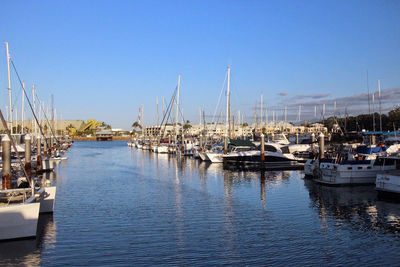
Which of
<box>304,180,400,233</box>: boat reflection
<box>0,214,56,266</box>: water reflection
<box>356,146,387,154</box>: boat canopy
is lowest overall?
<box>304,180,400,233</box>: boat reflection

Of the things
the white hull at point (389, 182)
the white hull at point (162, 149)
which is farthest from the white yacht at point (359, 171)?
the white hull at point (162, 149)

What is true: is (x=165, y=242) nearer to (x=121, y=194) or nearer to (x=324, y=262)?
(x=324, y=262)

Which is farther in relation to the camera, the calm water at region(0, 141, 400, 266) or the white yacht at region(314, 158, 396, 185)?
the white yacht at region(314, 158, 396, 185)

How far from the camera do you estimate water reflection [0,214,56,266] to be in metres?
15.2

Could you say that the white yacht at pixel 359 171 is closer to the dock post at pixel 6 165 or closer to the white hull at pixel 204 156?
the dock post at pixel 6 165

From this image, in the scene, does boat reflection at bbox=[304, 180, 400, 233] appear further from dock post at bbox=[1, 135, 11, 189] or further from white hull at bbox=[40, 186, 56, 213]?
dock post at bbox=[1, 135, 11, 189]

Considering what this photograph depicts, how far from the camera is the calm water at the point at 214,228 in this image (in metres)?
15.8

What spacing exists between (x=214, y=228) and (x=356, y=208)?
9967 millimetres

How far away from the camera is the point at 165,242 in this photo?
1784cm

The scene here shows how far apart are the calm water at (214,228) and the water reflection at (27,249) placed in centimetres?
3

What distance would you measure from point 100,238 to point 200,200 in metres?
11.0

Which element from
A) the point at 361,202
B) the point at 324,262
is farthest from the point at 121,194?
the point at 324,262

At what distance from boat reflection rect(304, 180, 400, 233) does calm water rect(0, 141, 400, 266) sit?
0.17ft

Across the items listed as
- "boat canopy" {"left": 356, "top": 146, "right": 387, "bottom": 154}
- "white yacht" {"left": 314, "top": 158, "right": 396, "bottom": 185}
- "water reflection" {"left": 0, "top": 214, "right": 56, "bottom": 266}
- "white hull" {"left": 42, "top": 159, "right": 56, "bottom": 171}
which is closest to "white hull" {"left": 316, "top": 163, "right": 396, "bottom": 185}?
"white yacht" {"left": 314, "top": 158, "right": 396, "bottom": 185}
